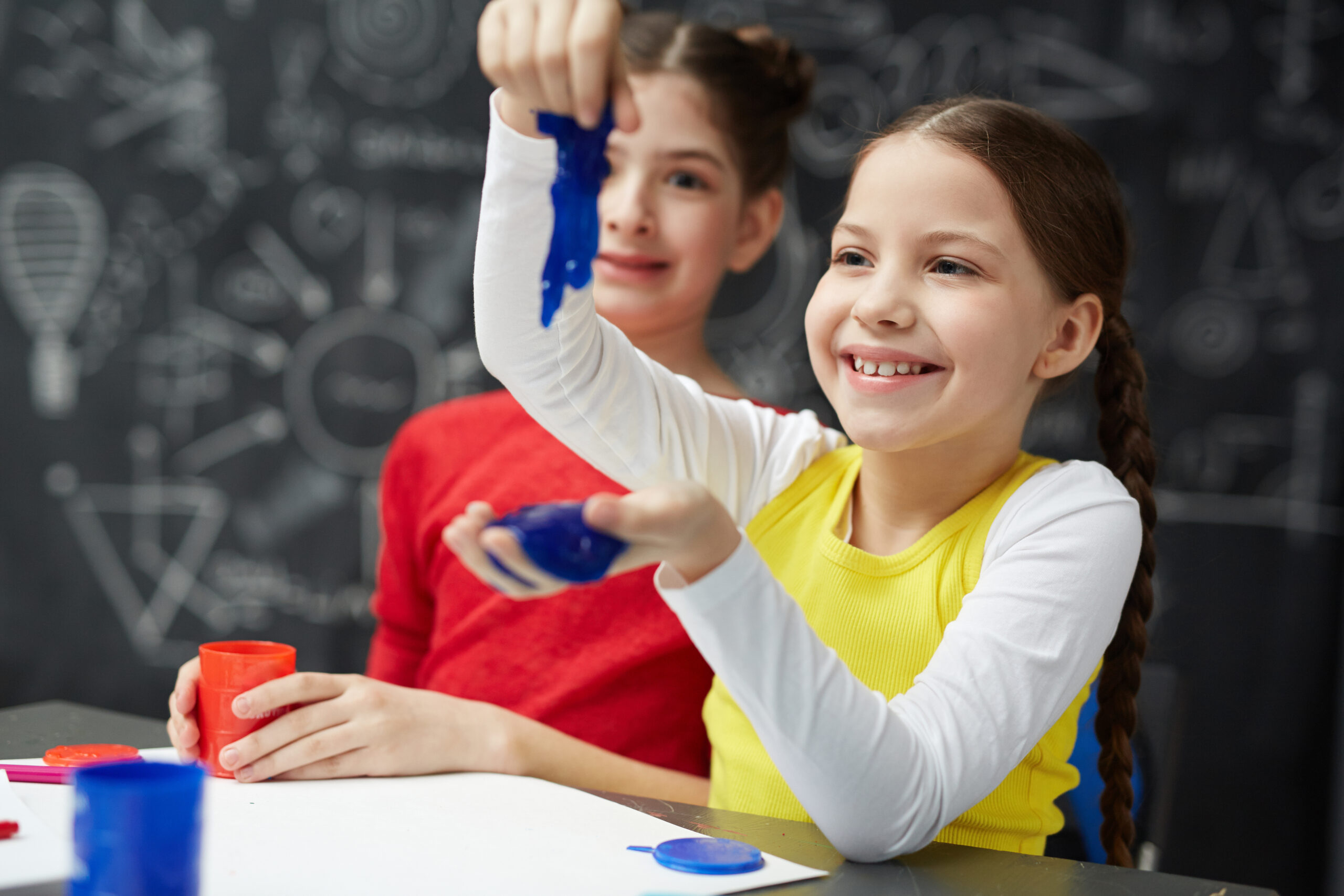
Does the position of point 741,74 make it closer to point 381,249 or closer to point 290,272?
point 381,249

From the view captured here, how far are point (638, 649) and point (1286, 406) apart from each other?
56.7 inches

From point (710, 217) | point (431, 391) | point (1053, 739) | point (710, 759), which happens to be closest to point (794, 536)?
point (1053, 739)

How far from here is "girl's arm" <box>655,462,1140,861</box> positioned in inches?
28.0

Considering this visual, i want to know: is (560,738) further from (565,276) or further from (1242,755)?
(1242,755)

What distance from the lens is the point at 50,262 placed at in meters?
2.26

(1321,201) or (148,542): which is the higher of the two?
(1321,201)

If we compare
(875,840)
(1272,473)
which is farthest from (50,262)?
(1272,473)

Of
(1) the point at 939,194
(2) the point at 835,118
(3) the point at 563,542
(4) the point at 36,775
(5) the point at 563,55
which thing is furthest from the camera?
(2) the point at 835,118

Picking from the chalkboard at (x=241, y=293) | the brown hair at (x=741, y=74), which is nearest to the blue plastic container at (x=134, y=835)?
the brown hair at (x=741, y=74)

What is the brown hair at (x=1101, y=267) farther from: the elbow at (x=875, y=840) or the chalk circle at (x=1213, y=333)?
the chalk circle at (x=1213, y=333)

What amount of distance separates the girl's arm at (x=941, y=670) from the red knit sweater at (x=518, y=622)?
1.76 feet

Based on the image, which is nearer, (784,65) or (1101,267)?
(1101,267)

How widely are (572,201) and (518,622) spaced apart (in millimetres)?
697

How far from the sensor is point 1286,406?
6.77 feet
